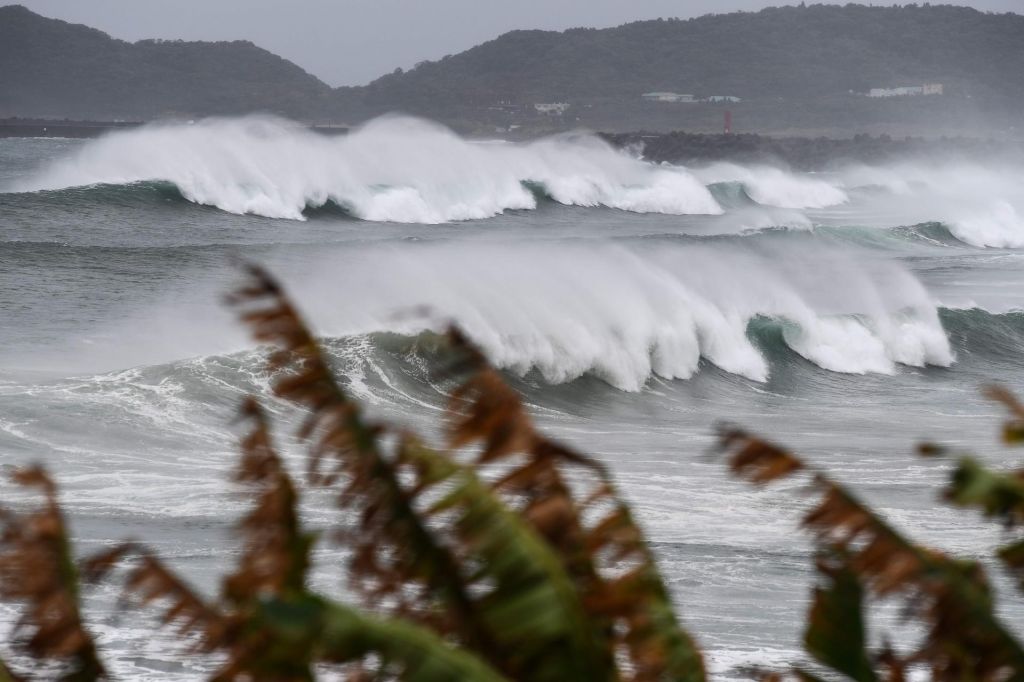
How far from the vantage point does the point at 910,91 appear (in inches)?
6427

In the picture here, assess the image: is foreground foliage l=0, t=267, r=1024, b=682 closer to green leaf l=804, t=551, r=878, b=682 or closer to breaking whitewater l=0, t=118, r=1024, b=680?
green leaf l=804, t=551, r=878, b=682

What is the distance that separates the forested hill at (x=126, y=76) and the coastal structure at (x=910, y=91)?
6804 cm

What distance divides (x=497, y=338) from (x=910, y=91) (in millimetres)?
152395

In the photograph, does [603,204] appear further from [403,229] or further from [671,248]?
[671,248]

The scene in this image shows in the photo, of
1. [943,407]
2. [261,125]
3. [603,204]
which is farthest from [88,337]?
[603,204]

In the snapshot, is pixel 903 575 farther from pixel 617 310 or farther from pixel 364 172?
pixel 364 172

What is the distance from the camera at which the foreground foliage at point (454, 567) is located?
1.92 m

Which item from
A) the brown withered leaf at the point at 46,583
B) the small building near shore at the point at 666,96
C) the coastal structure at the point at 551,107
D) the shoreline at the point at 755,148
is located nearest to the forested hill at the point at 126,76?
the shoreline at the point at 755,148

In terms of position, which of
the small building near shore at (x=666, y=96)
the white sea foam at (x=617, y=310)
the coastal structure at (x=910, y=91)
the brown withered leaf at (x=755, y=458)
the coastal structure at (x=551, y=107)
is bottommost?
the white sea foam at (x=617, y=310)

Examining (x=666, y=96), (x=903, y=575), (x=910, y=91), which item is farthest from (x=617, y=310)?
(x=910, y=91)

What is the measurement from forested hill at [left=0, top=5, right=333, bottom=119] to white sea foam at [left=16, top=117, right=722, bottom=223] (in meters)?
55.8

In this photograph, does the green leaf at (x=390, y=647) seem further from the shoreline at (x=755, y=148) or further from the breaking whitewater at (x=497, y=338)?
the shoreline at (x=755, y=148)

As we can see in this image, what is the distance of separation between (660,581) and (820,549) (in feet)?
0.97

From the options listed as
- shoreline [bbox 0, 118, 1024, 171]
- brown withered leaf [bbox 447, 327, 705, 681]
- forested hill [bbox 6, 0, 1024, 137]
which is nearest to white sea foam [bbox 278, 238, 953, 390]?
brown withered leaf [bbox 447, 327, 705, 681]
